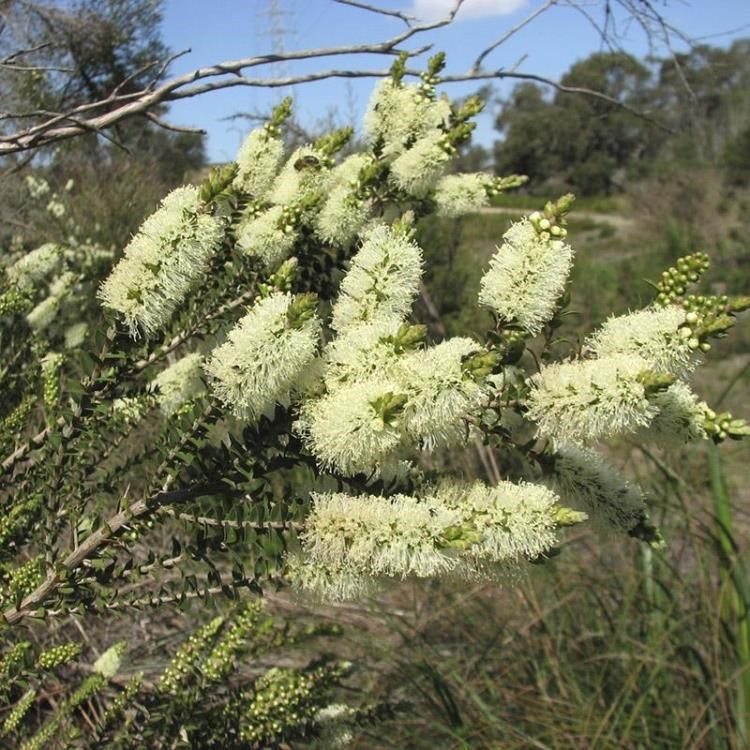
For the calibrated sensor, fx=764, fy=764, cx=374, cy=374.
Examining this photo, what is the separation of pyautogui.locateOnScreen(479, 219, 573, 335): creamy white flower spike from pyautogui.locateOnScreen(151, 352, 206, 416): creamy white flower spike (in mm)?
918

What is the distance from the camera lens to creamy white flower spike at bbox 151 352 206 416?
6.47 ft

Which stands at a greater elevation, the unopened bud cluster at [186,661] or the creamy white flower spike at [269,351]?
the creamy white flower spike at [269,351]

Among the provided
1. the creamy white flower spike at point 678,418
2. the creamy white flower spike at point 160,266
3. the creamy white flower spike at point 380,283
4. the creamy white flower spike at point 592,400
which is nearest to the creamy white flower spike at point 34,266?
the creamy white flower spike at point 160,266

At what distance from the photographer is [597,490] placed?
57.2 inches

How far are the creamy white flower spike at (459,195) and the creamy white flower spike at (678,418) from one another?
876mm

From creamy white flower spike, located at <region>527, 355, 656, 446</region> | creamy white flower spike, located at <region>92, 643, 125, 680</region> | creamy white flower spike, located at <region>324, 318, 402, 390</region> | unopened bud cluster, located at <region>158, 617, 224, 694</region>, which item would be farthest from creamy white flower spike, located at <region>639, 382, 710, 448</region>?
creamy white flower spike, located at <region>92, 643, 125, 680</region>

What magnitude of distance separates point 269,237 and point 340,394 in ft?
2.01

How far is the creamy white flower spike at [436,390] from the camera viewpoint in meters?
1.19

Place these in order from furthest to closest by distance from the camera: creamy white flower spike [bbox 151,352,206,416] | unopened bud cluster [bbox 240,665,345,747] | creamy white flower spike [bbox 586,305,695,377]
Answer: unopened bud cluster [bbox 240,665,345,747]
creamy white flower spike [bbox 151,352,206,416]
creamy white flower spike [bbox 586,305,695,377]

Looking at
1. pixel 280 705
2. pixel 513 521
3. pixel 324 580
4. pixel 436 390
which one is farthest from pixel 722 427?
pixel 280 705

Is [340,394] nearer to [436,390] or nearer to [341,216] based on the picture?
[436,390]

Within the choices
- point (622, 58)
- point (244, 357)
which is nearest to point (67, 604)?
point (244, 357)

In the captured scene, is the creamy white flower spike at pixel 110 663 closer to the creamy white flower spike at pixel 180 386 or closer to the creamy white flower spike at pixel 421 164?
the creamy white flower spike at pixel 180 386

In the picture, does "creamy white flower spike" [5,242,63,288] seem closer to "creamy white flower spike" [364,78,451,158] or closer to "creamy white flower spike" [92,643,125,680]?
"creamy white flower spike" [92,643,125,680]
